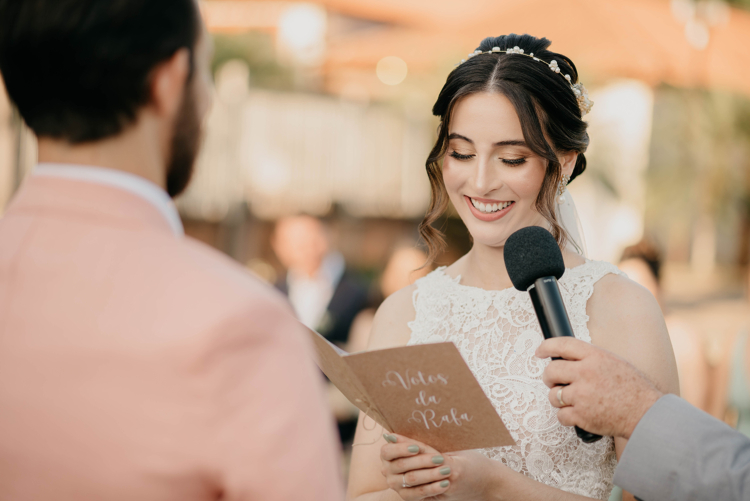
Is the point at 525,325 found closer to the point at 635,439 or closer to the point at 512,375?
the point at 512,375

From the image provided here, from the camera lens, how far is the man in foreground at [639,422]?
4.39 feet

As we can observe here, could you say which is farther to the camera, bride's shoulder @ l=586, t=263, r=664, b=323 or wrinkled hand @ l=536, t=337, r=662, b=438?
bride's shoulder @ l=586, t=263, r=664, b=323

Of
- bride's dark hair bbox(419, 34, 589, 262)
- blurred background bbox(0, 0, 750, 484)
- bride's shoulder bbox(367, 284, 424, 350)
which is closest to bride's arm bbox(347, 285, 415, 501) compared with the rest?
bride's shoulder bbox(367, 284, 424, 350)

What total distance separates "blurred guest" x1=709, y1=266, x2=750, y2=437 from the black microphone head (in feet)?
9.72

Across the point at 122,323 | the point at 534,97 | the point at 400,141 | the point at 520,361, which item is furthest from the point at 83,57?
the point at 400,141

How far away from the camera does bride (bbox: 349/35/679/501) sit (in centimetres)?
188

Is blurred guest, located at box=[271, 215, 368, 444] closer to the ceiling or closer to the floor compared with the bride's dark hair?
closer to the floor

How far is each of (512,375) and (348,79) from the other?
25.7ft

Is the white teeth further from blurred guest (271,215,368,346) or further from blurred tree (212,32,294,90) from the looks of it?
blurred tree (212,32,294,90)

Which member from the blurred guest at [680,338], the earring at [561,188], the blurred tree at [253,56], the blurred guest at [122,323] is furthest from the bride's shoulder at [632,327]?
the blurred tree at [253,56]

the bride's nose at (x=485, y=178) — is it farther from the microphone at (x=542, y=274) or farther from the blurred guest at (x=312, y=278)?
the blurred guest at (x=312, y=278)

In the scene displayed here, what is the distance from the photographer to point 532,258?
156cm

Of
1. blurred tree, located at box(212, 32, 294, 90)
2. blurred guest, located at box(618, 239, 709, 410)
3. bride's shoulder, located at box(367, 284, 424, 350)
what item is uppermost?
bride's shoulder, located at box(367, 284, 424, 350)

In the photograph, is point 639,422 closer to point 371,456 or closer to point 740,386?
point 371,456
